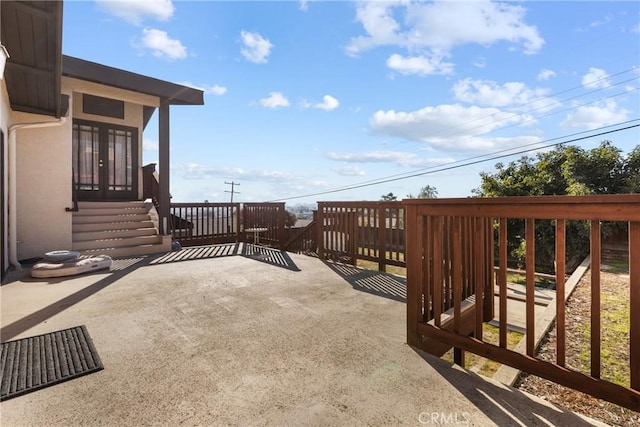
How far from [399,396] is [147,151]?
10.1m

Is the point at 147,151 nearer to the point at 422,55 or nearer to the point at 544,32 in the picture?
the point at 422,55

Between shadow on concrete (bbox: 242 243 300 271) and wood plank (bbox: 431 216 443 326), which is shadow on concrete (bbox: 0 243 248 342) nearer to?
shadow on concrete (bbox: 242 243 300 271)

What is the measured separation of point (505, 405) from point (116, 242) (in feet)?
22.6

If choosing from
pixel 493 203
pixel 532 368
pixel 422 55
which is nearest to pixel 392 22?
pixel 422 55

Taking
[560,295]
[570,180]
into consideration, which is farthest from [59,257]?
[570,180]

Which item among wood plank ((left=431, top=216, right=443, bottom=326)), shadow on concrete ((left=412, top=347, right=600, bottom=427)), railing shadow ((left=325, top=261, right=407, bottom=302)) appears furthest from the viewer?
railing shadow ((left=325, top=261, right=407, bottom=302))

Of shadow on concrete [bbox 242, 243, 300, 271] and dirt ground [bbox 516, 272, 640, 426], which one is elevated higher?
shadow on concrete [bbox 242, 243, 300, 271]

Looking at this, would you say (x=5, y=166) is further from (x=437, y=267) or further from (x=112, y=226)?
(x=437, y=267)

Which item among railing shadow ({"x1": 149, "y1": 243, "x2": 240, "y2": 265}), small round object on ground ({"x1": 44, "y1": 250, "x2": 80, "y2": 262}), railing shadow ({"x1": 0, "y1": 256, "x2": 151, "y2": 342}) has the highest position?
small round object on ground ({"x1": 44, "y1": 250, "x2": 80, "y2": 262})

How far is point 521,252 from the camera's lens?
24.7ft

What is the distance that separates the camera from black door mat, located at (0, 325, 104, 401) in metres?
1.64

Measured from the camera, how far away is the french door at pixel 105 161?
25.0ft

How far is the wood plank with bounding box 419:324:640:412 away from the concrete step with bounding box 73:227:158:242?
21.8 feet

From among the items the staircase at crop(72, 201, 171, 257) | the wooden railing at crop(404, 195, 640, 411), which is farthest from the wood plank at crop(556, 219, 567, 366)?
the staircase at crop(72, 201, 171, 257)
